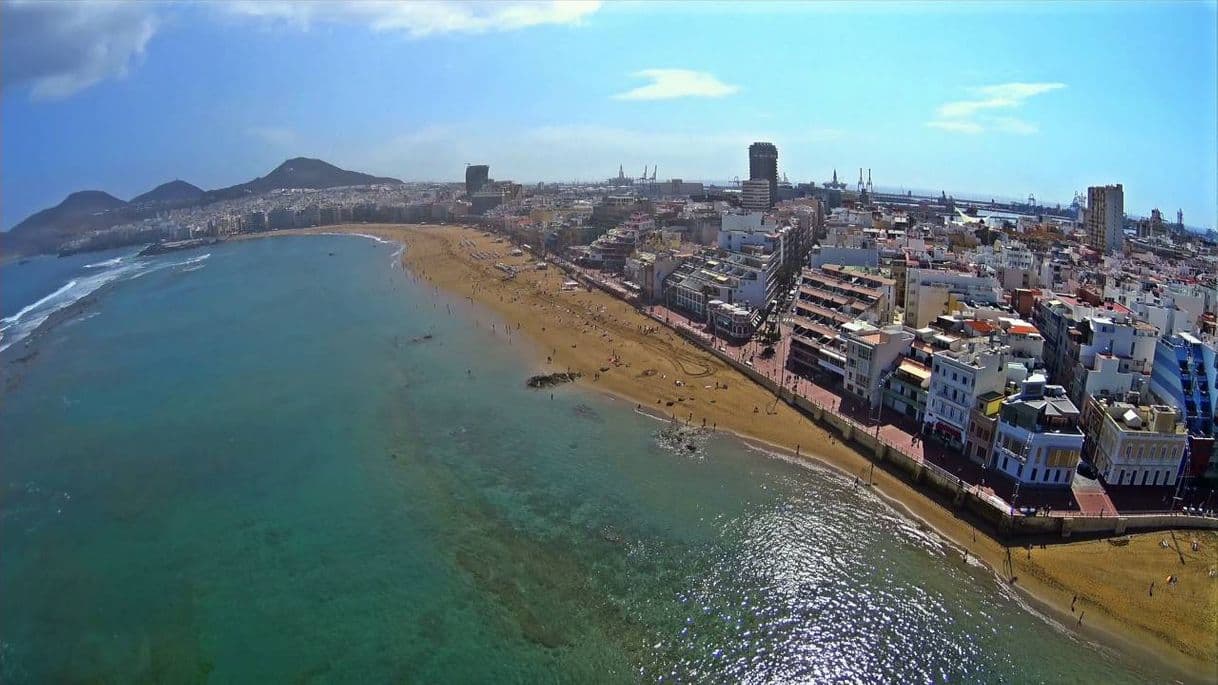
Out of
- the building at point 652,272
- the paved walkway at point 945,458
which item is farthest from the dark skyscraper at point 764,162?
the paved walkway at point 945,458

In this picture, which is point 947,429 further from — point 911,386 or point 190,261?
point 190,261

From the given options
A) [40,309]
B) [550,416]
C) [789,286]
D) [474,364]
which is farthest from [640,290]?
[40,309]

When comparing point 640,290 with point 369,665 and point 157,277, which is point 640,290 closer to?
point 369,665

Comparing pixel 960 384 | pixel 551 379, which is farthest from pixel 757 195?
pixel 960 384

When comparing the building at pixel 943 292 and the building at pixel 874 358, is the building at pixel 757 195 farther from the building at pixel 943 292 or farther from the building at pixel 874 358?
the building at pixel 874 358

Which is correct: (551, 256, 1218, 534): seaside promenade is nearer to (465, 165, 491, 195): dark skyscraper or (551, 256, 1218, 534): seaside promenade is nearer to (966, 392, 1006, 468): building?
(966, 392, 1006, 468): building

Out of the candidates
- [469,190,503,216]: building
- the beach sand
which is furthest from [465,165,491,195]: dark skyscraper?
the beach sand
